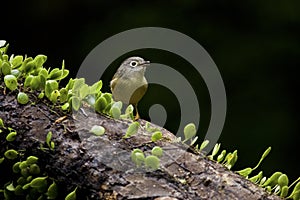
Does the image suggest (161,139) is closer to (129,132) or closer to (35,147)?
(129,132)

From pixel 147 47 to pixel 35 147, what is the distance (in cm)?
150

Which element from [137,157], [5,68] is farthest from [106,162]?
[5,68]

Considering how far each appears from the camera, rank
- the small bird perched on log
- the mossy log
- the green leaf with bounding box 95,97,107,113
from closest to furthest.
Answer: the mossy log < the green leaf with bounding box 95,97,107,113 < the small bird perched on log

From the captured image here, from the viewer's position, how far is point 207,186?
99cm

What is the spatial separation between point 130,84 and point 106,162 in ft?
2.13

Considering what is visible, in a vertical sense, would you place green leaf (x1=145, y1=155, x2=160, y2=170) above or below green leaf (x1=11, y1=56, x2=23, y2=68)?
below

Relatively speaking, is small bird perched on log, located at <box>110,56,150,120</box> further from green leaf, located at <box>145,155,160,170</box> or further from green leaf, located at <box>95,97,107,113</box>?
green leaf, located at <box>145,155,160,170</box>

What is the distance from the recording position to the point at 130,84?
1.61 metres

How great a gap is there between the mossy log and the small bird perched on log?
512 mm

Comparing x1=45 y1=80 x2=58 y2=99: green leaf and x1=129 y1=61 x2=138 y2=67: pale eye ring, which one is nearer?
x1=45 y1=80 x2=58 y2=99: green leaf

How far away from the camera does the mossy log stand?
96cm

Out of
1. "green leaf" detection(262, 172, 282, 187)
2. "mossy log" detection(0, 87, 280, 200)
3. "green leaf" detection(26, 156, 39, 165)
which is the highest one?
"green leaf" detection(262, 172, 282, 187)

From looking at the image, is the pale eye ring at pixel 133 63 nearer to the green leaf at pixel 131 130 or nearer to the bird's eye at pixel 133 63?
the bird's eye at pixel 133 63

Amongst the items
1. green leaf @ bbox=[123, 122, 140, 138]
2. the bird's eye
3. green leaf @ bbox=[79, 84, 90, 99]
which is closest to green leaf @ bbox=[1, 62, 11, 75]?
green leaf @ bbox=[79, 84, 90, 99]
